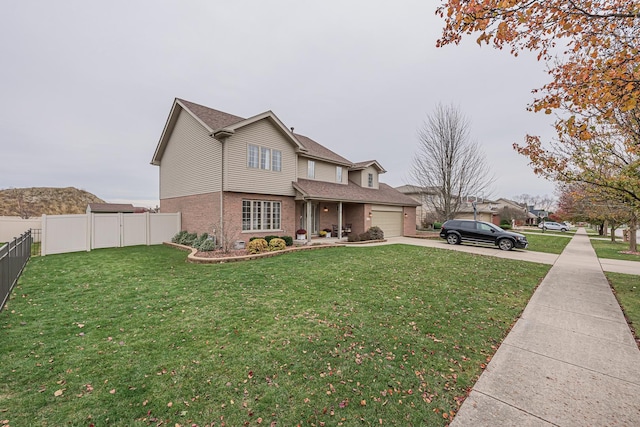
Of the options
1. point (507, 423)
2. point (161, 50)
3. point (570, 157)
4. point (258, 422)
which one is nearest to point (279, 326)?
point (258, 422)

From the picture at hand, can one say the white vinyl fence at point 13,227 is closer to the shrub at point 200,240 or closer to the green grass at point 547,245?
the shrub at point 200,240

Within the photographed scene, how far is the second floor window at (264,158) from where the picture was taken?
46.9 feet

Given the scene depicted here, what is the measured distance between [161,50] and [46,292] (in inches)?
634

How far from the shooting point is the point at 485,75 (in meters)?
11.7

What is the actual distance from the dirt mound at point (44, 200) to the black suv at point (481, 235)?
57.2m

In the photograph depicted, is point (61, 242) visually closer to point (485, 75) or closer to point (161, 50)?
point (161, 50)

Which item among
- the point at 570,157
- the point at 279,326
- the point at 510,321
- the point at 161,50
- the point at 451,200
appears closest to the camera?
the point at 279,326

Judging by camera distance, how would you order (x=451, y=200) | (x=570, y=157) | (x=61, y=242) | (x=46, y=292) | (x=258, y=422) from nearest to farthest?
(x=258, y=422) < (x=46, y=292) < (x=570, y=157) < (x=61, y=242) < (x=451, y=200)

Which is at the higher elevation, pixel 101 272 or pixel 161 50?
pixel 161 50

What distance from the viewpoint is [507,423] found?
2.65 metres

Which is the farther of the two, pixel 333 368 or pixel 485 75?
pixel 485 75

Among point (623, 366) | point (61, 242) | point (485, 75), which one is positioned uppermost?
point (485, 75)

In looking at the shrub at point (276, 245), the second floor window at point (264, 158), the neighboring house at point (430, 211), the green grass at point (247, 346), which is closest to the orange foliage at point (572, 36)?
the green grass at point (247, 346)

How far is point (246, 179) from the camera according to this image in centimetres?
1399
